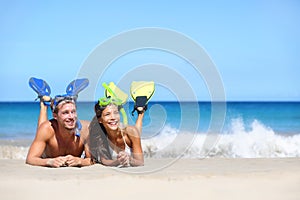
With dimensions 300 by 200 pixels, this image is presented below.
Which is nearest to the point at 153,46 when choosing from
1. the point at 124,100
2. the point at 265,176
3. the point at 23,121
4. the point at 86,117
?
the point at 124,100

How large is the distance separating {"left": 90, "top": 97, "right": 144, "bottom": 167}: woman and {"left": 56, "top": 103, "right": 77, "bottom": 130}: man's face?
11.5 inches

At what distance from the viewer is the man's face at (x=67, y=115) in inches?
246

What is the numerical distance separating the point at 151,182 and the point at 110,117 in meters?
1.18

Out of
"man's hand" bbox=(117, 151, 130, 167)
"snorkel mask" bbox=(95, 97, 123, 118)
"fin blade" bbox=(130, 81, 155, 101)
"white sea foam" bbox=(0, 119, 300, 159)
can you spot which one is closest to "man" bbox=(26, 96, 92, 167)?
"snorkel mask" bbox=(95, 97, 123, 118)

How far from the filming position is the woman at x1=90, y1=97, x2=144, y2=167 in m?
6.30

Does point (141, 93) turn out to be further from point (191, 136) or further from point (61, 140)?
point (191, 136)

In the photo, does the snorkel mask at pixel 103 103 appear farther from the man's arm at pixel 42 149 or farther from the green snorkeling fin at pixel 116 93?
the man's arm at pixel 42 149

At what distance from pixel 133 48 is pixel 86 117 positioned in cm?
133

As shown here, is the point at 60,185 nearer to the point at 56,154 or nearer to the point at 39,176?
the point at 39,176

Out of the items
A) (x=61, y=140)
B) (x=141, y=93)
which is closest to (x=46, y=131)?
(x=61, y=140)

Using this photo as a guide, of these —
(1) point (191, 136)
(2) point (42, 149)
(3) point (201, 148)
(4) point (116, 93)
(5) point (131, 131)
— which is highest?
(4) point (116, 93)

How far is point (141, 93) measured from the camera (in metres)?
6.99

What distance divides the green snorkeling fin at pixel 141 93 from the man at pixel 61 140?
70 centimetres

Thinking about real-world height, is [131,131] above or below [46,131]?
above
